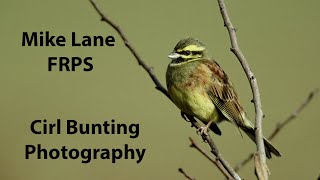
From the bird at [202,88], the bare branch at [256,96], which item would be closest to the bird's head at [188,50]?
the bird at [202,88]

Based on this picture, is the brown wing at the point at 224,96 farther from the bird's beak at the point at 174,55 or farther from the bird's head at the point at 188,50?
the bird's beak at the point at 174,55

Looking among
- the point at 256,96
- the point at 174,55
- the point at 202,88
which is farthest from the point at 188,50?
the point at 256,96

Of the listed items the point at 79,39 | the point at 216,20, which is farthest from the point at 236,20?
the point at 79,39

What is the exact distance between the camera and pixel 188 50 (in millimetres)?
4250

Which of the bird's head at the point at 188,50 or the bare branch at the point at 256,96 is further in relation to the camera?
the bird's head at the point at 188,50

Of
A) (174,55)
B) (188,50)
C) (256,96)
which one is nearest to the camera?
(256,96)

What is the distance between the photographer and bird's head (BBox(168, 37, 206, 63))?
13.6 ft

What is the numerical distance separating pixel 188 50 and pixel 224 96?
0.39 m

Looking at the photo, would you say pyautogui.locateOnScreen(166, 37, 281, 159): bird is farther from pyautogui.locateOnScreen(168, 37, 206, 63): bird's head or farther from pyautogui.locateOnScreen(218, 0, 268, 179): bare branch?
pyautogui.locateOnScreen(218, 0, 268, 179): bare branch

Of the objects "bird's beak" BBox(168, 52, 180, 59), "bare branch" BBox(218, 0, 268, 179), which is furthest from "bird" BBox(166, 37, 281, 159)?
"bare branch" BBox(218, 0, 268, 179)

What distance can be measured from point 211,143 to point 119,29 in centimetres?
62

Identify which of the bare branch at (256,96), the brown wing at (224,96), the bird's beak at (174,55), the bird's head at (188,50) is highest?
the bird's head at (188,50)

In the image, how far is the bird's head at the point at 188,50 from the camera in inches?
164

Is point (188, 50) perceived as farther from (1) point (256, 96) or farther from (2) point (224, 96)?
(1) point (256, 96)
